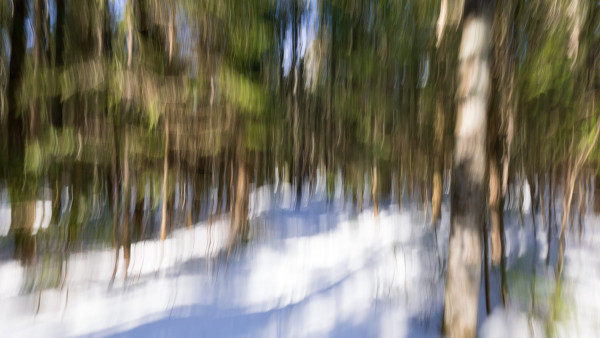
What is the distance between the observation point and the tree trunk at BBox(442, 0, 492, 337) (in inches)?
108

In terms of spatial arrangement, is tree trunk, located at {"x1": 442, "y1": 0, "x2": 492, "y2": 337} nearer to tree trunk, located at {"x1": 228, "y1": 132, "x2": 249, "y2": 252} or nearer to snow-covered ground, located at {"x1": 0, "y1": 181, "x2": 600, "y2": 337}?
snow-covered ground, located at {"x1": 0, "y1": 181, "x2": 600, "y2": 337}

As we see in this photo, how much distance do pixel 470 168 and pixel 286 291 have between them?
2.89 m

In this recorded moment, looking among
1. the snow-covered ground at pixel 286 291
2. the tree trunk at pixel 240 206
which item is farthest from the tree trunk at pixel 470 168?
the tree trunk at pixel 240 206

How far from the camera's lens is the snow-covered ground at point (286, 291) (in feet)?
11.7

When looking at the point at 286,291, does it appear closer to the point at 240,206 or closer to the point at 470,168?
the point at 240,206

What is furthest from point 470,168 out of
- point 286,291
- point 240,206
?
point 240,206

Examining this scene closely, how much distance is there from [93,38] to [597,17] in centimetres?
539

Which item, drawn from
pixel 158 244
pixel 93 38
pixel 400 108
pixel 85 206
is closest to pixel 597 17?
pixel 400 108

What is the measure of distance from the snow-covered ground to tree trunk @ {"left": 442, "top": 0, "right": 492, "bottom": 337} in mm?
570

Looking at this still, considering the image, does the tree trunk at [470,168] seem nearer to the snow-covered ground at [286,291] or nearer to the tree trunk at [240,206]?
the snow-covered ground at [286,291]

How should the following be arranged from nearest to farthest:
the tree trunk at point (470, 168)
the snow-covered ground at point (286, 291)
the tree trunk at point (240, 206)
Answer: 1. the tree trunk at point (470, 168)
2. the snow-covered ground at point (286, 291)
3. the tree trunk at point (240, 206)

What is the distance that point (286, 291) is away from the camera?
4578 millimetres

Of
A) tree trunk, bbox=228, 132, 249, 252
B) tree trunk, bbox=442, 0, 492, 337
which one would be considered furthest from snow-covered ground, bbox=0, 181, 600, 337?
tree trunk, bbox=442, 0, 492, 337

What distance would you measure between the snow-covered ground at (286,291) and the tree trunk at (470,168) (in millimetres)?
570
